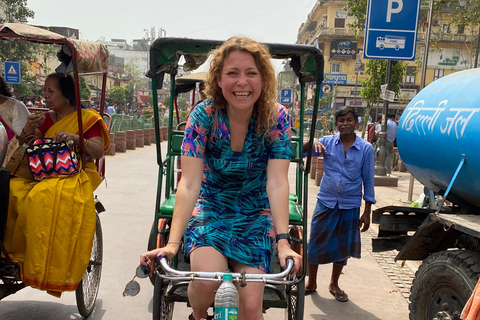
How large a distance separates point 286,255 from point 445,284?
5.49ft

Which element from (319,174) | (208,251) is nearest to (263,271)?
(208,251)

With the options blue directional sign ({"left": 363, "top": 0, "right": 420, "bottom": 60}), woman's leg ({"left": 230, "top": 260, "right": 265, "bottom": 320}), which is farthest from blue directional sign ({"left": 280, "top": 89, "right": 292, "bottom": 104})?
A: woman's leg ({"left": 230, "top": 260, "right": 265, "bottom": 320})

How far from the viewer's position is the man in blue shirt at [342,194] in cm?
457

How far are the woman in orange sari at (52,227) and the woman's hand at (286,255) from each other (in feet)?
5.68

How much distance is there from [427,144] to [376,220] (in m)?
0.81

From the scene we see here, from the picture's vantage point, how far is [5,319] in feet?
12.5

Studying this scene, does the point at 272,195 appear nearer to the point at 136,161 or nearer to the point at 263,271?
the point at 263,271

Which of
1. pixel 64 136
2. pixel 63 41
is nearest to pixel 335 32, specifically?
pixel 63 41

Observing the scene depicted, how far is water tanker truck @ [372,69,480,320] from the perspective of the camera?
10.3 feet

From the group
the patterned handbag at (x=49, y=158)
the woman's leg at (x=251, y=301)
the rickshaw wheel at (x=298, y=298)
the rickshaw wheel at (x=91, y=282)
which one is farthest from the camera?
the rickshaw wheel at (x=91, y=282)

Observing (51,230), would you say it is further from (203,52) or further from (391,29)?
(391,29)

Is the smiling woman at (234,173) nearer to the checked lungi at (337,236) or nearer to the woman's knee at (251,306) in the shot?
the woman's knee at (251,306)

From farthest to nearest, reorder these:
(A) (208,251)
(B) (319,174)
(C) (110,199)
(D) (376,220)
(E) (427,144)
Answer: (B) (319,174) < (C) (110,199) < (D) (376,220) < (E) (427,144) < (A) (208,251)

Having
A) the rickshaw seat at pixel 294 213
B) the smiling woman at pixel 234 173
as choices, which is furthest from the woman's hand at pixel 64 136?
the rickshaw seat at pixel 294 213
